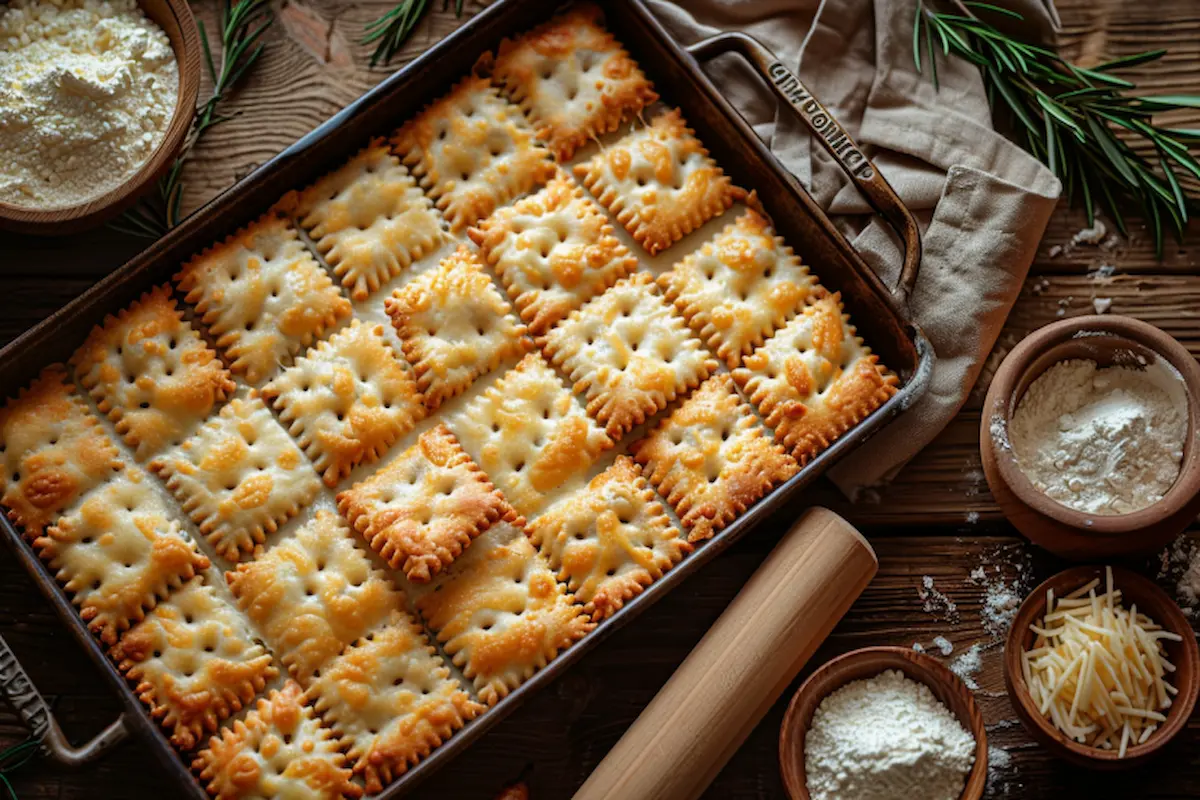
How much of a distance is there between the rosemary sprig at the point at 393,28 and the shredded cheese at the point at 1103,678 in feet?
7.36

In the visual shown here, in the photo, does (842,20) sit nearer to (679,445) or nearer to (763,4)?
(763,4)

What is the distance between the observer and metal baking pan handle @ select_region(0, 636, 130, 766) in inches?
97.3

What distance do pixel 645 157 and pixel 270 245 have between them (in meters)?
0.95

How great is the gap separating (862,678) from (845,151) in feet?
4.17

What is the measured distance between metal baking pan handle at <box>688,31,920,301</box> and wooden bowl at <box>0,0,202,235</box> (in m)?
1.29

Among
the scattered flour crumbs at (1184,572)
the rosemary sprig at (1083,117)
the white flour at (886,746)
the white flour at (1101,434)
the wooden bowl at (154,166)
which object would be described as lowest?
the scattered flour crumbs at (1184,572)

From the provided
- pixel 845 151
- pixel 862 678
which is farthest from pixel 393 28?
pixel 862 678

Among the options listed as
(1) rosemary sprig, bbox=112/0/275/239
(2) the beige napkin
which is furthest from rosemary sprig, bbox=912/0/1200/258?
(1) rosemary sprig, bbox=112/0/275/239

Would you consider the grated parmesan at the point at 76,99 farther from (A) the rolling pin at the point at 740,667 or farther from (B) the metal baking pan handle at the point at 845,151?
(A) the rolling pin at the point at 740,667

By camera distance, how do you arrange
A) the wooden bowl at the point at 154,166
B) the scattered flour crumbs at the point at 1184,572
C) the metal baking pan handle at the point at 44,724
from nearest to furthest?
the metal baking pan handle at the point at 44,724, the wooden bowl at the point at 154,166, the scattered flour crumbs at the point at 1184,572

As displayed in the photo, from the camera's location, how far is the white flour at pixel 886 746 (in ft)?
8.63

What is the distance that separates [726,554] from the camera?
2982 millimetres

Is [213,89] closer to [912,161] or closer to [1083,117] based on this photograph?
[912,161]

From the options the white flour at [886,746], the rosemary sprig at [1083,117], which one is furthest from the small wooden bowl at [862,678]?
the rosemary sprig at [1083,117]
